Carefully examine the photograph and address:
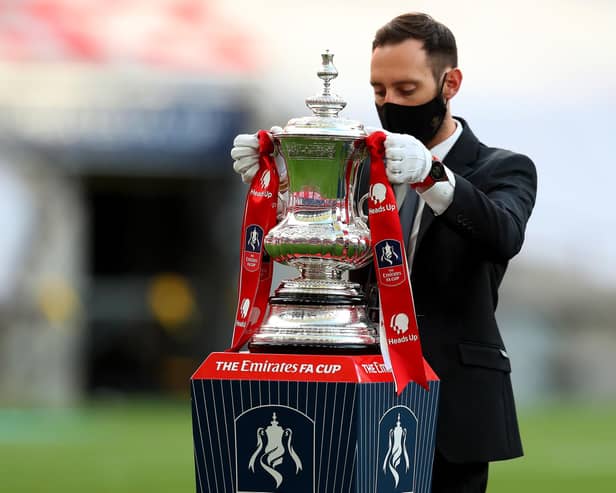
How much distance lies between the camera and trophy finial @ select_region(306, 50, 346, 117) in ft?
9.43

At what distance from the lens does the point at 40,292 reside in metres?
13.6

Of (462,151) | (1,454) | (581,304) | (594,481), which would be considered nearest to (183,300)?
(581,304)

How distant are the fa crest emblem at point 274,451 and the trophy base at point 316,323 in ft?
0.50

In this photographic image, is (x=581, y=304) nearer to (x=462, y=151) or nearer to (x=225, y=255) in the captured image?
(x=225, y=255)

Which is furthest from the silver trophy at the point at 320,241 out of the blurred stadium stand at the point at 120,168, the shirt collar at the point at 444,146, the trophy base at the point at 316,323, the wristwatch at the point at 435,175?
the blurred stadium stand at the point at 120,168

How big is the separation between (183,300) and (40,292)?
1.98 metres

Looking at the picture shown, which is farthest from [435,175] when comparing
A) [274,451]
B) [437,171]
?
[274,451]

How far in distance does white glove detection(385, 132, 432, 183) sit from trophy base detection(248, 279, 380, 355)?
243 millimetres

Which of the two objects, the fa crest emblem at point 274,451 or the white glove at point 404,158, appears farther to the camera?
the white glove at point 404,158

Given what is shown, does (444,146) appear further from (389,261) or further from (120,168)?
(120,168)

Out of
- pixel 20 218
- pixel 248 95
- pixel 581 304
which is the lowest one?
pixel 581 304

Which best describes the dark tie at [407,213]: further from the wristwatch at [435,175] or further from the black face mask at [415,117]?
the wristwatch at [435,175]

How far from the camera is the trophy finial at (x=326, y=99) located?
2875 mm

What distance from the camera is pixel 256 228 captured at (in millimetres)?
2930
